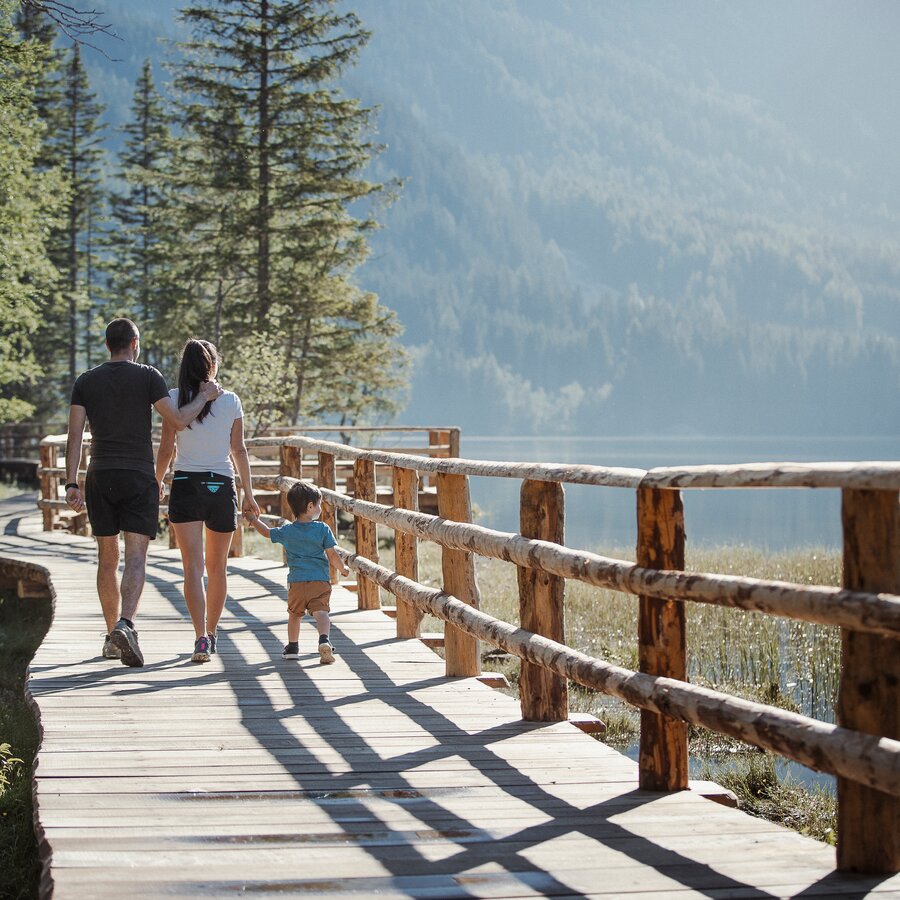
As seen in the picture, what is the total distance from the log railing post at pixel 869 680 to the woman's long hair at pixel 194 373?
4.29 m

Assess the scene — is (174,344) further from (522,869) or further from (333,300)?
(522,869)

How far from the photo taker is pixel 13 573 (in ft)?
44.5

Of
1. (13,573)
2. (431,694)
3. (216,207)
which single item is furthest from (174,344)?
(431,694)

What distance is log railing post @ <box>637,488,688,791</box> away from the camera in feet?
15.0

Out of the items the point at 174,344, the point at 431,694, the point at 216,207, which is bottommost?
the point at 431,694

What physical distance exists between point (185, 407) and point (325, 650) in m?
1.70

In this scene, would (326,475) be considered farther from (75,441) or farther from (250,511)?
(75,441)

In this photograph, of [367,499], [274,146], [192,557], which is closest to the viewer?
[192,557]

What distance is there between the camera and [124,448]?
7.12 m

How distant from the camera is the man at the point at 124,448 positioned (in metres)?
7.02

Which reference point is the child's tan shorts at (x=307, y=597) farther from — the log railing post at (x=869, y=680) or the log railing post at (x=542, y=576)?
the log railing post at (x=869, y=680)

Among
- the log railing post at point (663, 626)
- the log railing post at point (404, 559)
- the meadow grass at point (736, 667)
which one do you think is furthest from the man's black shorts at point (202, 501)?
the meadow grass at point (736, 667)

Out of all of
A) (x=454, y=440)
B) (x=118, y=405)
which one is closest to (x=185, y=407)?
(x=118, y=405)

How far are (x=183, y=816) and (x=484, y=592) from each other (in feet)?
50.9
